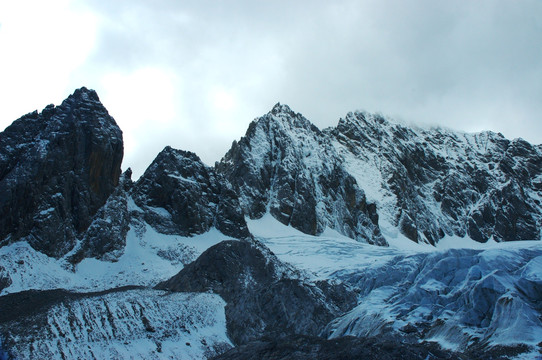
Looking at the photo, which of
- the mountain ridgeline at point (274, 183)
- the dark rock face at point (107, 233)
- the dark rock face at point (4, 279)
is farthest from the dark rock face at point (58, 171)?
the dark rock face at point (4, 279)

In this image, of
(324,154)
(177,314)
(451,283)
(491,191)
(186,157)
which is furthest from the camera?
(491,191)

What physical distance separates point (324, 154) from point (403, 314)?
90065 mm

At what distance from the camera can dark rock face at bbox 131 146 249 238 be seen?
8831 centimetres

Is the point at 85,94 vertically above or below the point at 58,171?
above

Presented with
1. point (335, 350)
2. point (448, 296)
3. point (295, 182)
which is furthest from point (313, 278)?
point (295, 182)

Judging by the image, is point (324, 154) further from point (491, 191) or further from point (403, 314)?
point (403, 314)

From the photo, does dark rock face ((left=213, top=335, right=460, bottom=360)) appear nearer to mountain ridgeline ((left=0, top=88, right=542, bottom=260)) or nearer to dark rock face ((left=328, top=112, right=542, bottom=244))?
mountain ridgeline ((left=0, top=88, right=542, bottom=260))

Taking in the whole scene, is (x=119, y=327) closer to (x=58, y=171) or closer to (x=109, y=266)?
(x=109, y=266)

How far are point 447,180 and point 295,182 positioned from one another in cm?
6348

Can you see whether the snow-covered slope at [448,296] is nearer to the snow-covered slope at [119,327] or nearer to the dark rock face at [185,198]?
the snow-covered slope at [119,327]

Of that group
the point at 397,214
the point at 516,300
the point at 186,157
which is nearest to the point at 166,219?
the point at 186,157

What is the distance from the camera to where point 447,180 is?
6727 inches

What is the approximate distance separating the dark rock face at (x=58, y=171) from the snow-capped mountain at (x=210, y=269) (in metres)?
0.17

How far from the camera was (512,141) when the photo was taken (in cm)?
19638
